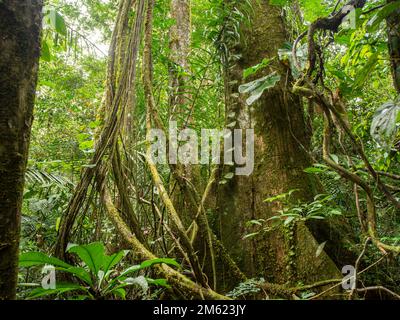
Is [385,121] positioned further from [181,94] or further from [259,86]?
[181,94]

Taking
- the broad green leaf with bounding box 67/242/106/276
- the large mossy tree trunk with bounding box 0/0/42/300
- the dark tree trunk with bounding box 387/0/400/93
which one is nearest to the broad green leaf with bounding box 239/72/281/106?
the dark tree trunk with bounding box 387/0/400/93

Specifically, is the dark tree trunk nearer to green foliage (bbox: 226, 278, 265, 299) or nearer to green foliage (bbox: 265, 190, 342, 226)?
green foliage (bbox: 265, 190, 342, 226)

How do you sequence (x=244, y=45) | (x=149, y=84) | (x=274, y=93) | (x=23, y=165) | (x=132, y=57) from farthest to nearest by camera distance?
(x=244, y=45) < (x=274, y=93) < (x=149, y=84) < (x=132, y=57) < (x=23, y=165)

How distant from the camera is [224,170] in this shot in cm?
253

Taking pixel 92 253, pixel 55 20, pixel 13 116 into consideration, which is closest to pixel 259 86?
pixel 55 20

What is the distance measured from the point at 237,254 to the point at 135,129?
44.2 inches

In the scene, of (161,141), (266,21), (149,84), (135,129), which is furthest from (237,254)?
(266,21)

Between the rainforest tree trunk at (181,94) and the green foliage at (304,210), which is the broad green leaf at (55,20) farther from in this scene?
the green foliage at (304,210)

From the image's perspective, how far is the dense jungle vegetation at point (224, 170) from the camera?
1.21 meters

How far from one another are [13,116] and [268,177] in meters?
1.82

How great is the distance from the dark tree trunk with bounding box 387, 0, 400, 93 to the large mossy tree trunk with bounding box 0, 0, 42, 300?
1.49 meters

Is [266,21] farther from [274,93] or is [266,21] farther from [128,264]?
[128,264]

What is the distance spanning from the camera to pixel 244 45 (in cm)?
270

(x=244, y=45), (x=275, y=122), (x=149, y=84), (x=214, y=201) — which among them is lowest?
(x=214, y=201)
